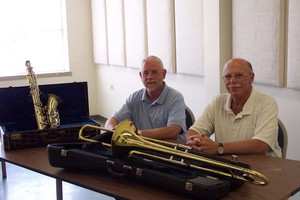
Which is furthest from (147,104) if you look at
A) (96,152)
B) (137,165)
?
(137,165)

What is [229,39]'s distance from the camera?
13.9 feet

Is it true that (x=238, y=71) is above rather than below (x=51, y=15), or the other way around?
below

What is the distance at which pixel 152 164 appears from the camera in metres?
1.85

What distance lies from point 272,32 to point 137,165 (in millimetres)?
2309

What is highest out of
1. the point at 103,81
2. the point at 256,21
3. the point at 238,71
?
the point at 256,21

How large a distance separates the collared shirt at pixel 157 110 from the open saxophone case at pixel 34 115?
291 millimetres

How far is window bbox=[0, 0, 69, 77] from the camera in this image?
634 centimetres

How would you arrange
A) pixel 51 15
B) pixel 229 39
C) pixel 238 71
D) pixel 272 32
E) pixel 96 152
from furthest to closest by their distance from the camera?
pixel 51 15 → pixel 229 39 → pixel 272 32 → pixel 238 71 → pixel 96 152

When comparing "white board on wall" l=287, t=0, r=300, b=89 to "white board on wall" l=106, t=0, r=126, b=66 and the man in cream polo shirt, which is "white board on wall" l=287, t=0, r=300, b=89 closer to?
the man in cream polo shirt

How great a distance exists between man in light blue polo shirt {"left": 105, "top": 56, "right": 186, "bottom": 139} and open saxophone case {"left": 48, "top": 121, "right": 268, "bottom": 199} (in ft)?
2.52

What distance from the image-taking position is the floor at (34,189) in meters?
3.74

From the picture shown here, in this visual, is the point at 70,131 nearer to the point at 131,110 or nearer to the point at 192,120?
the point at 131,110

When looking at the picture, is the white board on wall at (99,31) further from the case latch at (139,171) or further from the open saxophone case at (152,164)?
the case latch at (139,171)

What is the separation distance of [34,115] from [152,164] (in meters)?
1.25
